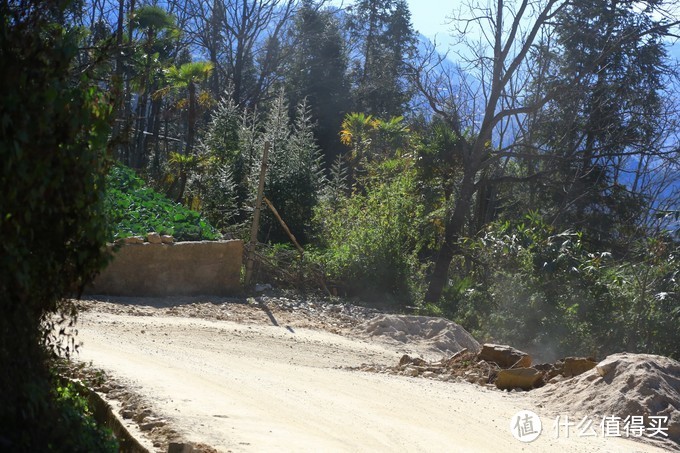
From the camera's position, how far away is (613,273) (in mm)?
14461

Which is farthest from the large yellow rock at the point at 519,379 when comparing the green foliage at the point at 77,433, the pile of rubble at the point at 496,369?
the green foliage at the point at 77,433

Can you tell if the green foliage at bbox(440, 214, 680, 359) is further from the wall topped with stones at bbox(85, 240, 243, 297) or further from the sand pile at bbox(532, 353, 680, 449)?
the sand pile at bbox(532, 353, 680, 449)

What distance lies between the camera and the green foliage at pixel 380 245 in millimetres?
17359

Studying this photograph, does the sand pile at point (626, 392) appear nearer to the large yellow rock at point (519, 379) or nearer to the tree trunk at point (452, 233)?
the large yellow rock at point (519, 379)

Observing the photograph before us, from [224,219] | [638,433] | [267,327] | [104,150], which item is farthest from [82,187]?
[224,219]

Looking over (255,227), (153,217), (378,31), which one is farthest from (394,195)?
(378,31)

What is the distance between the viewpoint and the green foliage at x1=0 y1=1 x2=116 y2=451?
407cm

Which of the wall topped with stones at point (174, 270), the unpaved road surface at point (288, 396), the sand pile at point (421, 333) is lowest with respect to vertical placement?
the unpaved road surface at point (288, 396)

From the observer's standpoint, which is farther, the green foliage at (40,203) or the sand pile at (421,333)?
the sand pile at (421,333)

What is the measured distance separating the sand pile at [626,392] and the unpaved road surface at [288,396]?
1.27 ft

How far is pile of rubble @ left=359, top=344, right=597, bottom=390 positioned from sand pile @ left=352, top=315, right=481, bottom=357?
86.3 inches

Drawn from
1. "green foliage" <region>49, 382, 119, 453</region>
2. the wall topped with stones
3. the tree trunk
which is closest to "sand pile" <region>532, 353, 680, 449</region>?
"green foliage" <region>49, 382, 119, 453</region>

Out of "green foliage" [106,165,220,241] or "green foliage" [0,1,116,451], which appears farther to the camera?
"green foliage" [106,165,220,241]

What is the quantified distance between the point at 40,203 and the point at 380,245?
1331 cm
